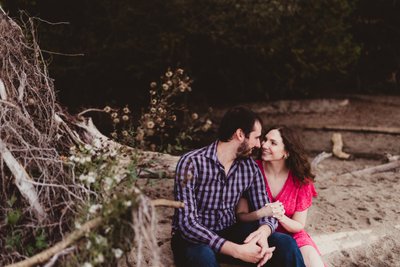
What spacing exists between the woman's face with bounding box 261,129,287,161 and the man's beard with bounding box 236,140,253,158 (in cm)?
33

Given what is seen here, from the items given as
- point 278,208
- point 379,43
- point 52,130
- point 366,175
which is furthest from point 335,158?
point 52,130

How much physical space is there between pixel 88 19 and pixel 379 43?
18.2 ft

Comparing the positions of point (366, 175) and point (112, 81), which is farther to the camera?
point (112, 81)

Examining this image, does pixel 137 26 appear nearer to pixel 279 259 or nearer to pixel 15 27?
pixel 15 27

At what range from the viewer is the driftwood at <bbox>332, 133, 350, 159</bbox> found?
25.2ft

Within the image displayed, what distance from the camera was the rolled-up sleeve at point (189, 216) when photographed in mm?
3428

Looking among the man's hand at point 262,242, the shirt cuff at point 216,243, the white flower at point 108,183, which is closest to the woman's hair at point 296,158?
the man's hand at point 262,242

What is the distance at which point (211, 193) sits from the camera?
3.67 metres

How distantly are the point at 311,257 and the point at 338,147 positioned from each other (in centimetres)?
437

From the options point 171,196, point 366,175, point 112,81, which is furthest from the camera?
point 112,81

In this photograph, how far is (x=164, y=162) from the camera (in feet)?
15.8

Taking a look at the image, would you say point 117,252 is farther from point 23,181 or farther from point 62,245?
point 23,181

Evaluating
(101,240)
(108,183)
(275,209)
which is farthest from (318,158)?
(101,240)

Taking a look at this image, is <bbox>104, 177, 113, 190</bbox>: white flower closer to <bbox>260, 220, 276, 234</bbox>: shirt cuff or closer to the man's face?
the man's face
